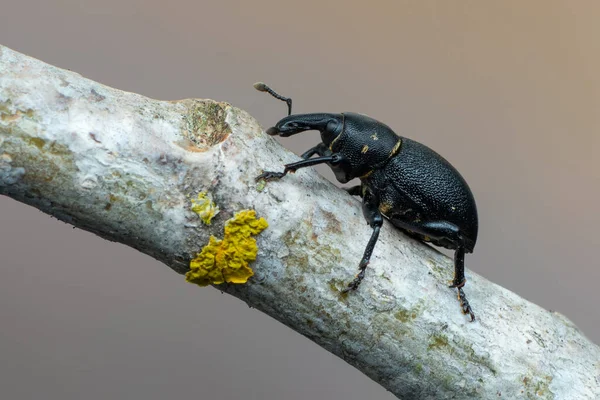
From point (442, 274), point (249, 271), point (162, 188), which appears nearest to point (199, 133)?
point (162, 188)

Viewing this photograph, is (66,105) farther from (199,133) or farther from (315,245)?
(315,245)

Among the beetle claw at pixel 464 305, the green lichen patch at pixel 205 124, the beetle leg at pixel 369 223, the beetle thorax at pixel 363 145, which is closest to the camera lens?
the green lichen patch at pixel 205 124

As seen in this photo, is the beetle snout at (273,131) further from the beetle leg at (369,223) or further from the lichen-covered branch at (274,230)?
the beetle leg at (369,223)

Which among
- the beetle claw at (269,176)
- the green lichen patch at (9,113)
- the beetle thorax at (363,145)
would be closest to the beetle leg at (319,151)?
the beetle thorax at (363,145)

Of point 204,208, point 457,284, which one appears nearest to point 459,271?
point 457,284

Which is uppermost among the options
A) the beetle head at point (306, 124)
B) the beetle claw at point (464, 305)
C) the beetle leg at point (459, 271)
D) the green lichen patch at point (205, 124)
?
the beetle head at point (306, 124)

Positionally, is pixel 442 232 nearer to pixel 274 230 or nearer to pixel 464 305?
pixel 464 305

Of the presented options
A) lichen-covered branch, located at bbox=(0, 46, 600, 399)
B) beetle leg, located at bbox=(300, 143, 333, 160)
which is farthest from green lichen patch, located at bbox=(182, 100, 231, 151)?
beetle leg, located at bbox=(300, 143, 333, 160)
